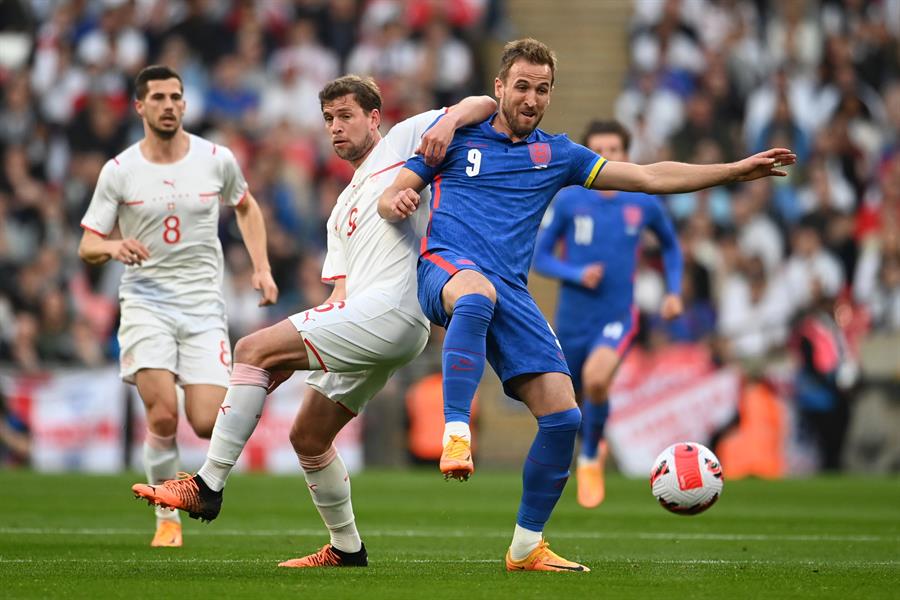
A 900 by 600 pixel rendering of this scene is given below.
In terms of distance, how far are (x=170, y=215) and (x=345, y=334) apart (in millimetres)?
2679

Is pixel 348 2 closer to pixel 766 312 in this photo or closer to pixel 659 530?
pixel 766 312

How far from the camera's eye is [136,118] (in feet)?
63.3

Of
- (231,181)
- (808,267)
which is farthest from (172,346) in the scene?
(808,267)

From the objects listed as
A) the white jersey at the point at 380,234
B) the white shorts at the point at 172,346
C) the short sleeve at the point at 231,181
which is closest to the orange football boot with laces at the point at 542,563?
the white jersey at the point at 380,234

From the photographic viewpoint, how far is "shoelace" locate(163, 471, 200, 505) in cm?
648

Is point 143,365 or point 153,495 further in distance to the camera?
point 143,365

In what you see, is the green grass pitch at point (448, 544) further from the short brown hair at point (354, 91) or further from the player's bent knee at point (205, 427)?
the short brown hair at point (354, 91)

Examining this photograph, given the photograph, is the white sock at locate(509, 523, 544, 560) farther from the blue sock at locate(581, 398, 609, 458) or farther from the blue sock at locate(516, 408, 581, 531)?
the blue sock at locate(581, 398, 609, 458)

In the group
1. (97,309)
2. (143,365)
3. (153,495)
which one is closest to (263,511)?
(143,365)

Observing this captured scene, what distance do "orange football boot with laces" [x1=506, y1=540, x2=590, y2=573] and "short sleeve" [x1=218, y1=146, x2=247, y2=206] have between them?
3.37 metres

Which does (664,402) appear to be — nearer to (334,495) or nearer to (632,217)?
A: (632,217)

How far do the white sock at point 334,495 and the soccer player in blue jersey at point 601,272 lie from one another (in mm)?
4273

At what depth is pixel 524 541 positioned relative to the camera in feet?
22.9

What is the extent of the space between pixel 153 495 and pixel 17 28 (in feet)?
52.2
